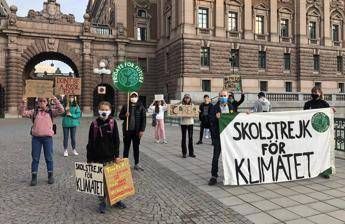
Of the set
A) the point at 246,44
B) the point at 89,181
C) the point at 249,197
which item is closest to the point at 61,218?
the point at 89,181

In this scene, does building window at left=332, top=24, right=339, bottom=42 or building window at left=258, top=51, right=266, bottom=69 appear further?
building window at left=332, top=24, right=339, bottom=42

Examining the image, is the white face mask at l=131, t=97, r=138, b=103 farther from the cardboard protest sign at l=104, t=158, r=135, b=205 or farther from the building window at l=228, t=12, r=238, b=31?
the building window at l=228, t=12, r=238, b=31

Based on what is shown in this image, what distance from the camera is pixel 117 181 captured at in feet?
20.1

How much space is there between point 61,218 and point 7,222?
763 millimetres

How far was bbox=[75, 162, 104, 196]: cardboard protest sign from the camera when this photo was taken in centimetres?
592

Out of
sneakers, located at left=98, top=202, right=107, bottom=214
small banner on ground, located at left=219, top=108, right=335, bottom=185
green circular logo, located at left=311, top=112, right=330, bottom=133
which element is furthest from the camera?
green circular logo, located at left=311, top=112, right=330, bottom=133

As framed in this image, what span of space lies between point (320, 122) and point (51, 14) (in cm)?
3957

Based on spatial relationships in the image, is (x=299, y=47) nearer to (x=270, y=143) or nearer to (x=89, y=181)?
(x=270, y=143)

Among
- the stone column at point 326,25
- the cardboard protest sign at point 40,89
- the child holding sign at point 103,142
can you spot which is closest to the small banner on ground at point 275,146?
the child holding sign at point 103,142

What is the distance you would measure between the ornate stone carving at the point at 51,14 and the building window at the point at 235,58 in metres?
18.5

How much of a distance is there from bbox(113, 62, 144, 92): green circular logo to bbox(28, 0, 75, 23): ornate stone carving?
35.3 meters

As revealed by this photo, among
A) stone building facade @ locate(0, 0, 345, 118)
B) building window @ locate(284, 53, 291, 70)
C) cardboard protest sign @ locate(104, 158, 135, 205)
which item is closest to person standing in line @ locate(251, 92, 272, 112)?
cardboard protest sign @ locate(104, 158, 135, 205)

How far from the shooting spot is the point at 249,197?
269 inches

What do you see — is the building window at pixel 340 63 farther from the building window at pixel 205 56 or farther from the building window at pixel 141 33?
the building window at pixel 141 33
